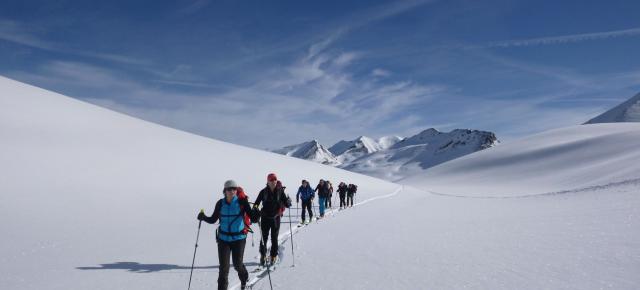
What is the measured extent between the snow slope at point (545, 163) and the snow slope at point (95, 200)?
138 feet

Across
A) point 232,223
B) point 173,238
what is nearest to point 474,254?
point 232,223

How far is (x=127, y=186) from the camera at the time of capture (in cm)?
1900

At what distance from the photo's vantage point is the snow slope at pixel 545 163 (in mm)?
59666

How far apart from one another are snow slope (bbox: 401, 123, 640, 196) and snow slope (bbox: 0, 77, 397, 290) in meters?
42.1

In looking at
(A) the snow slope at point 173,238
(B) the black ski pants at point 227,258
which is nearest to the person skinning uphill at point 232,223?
(B) the black ski pants at point 227,258

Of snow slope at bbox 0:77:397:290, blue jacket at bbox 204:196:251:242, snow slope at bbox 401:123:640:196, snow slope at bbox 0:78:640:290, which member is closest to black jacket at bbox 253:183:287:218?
snow slope at bbox 0:78:640:290

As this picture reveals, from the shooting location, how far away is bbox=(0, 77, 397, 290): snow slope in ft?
28.7

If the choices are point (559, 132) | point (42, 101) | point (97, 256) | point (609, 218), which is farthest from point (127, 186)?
Result: point (559, 132)

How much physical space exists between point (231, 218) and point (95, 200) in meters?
11.4

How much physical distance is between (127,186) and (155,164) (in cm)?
620

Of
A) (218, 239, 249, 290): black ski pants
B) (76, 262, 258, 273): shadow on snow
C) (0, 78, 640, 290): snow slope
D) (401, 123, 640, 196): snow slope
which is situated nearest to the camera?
(218, 239, 249, 290): black ski pants

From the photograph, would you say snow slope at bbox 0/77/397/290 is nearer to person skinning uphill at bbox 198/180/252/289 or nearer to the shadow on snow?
the shadow on snow

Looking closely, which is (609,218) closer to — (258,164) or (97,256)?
(97,256)

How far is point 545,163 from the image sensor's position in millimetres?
87375
